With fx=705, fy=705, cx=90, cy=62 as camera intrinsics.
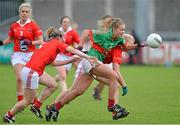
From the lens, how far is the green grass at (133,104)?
43.8 ft

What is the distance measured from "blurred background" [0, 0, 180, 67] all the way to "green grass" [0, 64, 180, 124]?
9829 millimetres

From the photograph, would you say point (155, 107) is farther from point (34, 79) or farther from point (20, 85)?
point (34, 79)

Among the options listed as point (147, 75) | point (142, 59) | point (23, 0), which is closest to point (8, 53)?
point (23, 0)

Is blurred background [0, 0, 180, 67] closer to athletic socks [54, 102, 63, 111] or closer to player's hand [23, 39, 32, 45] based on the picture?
player's hand [23, 39, 32, 45]

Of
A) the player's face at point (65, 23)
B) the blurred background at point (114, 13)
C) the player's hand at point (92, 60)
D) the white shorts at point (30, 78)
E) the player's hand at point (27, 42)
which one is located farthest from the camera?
the blurred background at point (114, 13)

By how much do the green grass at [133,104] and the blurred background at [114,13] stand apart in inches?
387

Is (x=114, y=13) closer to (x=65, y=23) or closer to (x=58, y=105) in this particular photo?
(x=65, y=23)

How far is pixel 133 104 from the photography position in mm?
16828

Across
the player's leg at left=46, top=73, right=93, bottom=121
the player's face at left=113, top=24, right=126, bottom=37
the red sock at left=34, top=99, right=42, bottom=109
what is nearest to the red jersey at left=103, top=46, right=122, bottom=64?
the player's face at left=113, top=24, right=126, bottom=37

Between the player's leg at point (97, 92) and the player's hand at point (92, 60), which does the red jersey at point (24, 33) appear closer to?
the player's hand at point (92, 60)

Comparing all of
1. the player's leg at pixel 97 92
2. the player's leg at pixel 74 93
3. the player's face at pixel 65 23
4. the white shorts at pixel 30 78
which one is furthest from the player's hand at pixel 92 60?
the player's face at pixel 65 23

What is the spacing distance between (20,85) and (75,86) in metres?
2.78

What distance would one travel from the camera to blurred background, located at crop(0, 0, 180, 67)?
1467 inches

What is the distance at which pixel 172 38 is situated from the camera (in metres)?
37.0
